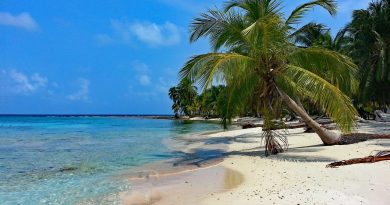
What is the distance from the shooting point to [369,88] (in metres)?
34.1

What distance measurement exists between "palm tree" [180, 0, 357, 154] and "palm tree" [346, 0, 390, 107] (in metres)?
18.2

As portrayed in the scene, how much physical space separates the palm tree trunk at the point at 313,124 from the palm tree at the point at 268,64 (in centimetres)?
4

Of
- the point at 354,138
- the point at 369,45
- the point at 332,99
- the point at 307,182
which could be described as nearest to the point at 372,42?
the point at 369,45

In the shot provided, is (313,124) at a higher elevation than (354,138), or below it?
higher

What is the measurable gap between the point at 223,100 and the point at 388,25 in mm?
20250

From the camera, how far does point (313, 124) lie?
44.8 feet

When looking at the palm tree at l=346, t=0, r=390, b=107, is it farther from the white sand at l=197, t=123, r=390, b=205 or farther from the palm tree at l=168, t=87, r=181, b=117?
the palm tree at l=168, t=87, r=181, b=117

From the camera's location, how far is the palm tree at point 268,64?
37.9 ft

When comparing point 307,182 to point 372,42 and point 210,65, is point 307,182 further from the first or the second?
point 372,42

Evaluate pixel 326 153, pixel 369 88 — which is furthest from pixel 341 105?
pixel 369 88

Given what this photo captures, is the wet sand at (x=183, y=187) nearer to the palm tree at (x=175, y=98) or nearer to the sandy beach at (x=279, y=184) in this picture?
the sandy beach at (x=279, y=184)

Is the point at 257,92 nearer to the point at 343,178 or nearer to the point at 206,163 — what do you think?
the point at 206,163

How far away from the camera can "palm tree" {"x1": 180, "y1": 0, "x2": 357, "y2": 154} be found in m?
11.5

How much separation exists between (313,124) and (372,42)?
19959mm
